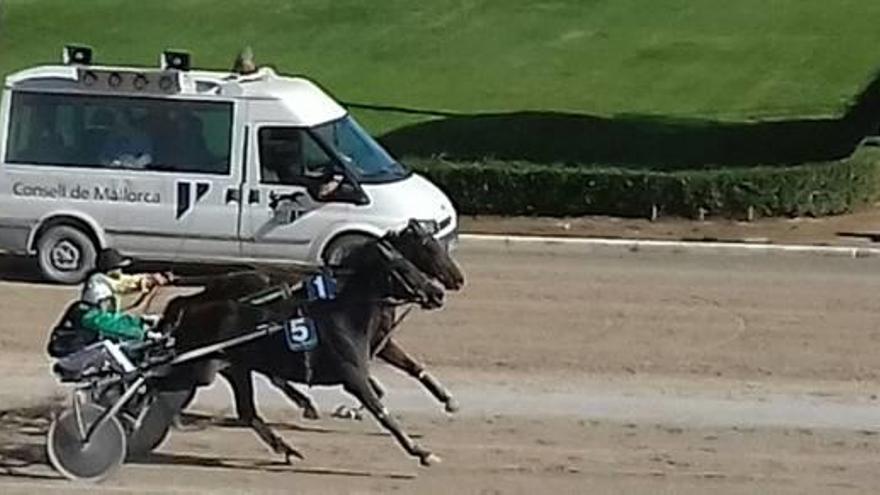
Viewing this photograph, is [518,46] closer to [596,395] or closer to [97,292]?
[596,395]

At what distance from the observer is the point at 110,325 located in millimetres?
11984

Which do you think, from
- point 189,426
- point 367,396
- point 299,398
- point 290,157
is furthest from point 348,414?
point 290,157

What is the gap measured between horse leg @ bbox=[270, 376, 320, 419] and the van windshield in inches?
218

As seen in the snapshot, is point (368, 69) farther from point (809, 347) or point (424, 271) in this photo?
point (424, 271)

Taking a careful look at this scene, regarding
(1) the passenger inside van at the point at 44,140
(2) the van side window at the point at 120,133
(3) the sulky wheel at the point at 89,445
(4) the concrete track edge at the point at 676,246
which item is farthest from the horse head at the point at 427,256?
(4) the concrete track edge at the point at 676,246

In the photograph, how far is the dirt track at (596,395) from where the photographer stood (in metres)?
12.2

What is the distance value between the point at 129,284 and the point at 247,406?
3.20 feet

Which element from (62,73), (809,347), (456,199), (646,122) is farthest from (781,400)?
(646,122)

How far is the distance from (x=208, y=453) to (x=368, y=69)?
25.2 metres

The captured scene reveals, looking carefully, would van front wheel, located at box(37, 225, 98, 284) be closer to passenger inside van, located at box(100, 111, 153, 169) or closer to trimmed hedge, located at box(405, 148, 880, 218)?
passenger inside van, located at box(100, 111, 153, 169)

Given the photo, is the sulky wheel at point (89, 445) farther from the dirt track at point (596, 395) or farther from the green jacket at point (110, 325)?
the green jacket at point (110, 325)

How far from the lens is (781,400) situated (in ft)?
48.2

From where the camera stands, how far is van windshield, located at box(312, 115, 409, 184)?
19219 millimetres

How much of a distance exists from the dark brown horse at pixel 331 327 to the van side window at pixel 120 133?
729 cm
